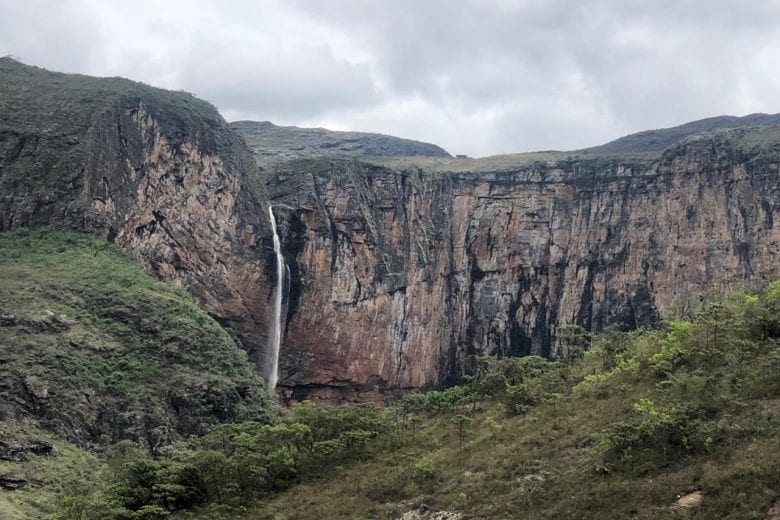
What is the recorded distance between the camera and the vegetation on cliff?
38.9ft

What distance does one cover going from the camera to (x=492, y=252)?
2208 inches

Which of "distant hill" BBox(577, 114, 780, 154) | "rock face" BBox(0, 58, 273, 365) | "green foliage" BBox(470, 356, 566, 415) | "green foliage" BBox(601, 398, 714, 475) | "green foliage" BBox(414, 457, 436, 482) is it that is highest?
"distant hill" BBox(577, 114, 780, 154)

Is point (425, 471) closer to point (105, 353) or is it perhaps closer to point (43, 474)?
point (43, 474)

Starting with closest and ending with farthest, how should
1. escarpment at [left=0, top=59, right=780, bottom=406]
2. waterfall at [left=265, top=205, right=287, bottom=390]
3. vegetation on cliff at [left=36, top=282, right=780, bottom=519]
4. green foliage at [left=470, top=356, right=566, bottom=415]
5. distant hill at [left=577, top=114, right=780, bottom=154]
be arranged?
vegetation on cliff at [left=36, top=282, right=780, bottom=519]
green foliage at [left=470, top=356, right=566, bottom=415]
escarpment at [left=0, top=59, right=780, bottom=406]
waterfall at [left=265, top=205, right=287, bottom=390]
distant hill at [left=577, top=114, right=780, bottom=154]

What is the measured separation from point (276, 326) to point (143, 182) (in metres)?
13.2

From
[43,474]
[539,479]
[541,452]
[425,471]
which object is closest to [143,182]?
[43,474]

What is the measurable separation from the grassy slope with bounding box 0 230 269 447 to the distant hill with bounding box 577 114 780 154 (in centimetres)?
5108

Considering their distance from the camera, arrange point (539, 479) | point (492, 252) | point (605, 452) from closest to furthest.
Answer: point (605, 452), point (539, 479), point (492, 252)

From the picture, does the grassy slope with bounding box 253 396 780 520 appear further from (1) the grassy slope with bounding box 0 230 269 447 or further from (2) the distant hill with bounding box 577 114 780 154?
(2) the distant hill with bounding box 577 114 780 154

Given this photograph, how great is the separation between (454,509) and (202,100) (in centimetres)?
4834

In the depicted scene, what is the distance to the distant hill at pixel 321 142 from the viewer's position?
283 feet

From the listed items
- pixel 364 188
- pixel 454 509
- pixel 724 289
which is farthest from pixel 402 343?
pixel 454 509

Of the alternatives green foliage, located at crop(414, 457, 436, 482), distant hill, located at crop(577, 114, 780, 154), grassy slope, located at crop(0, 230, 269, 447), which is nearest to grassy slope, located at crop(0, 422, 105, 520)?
grassy slope, located at crop(0, 230, 269, 447)

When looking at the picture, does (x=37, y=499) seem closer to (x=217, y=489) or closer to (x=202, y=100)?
(x=217, y=489)
